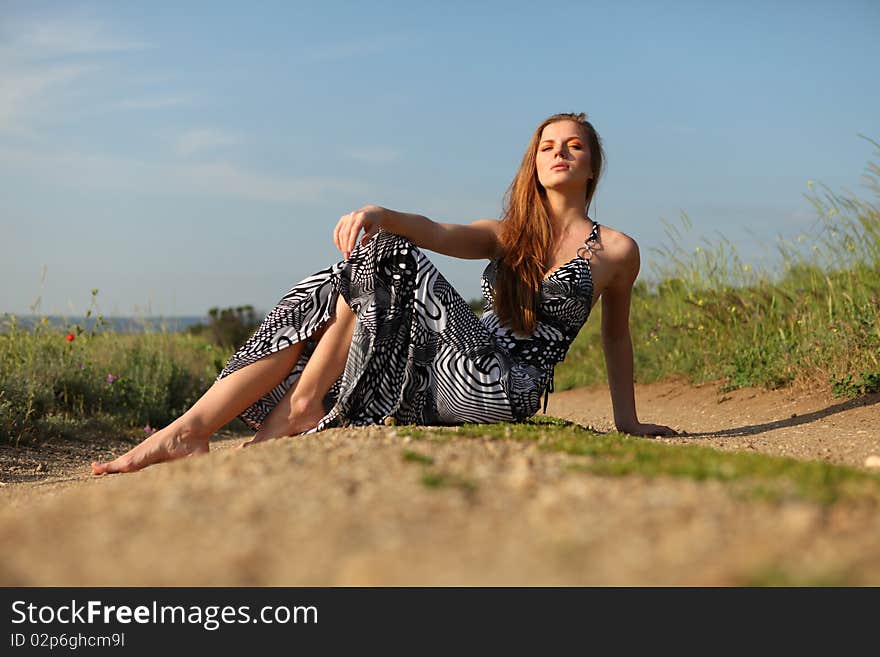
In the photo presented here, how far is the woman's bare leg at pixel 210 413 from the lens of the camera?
11.9 feet

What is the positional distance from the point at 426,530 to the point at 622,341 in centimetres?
307

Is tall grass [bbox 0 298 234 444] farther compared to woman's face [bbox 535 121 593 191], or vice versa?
tall grass [bbox 0 298 234 444]

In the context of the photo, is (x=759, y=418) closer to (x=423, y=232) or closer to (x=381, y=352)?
(x=423, y=232)

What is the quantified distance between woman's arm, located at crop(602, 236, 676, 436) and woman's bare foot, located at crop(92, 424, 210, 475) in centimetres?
219

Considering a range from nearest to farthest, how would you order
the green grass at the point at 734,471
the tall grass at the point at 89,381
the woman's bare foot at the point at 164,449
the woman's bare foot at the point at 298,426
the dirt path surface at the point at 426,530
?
1. the dirt path surface at the point at 426,530
2. the green grass at the point at 734,471
3. the woman's bare foot at the point at 164,449
4. the woman's bare foot at the point at 298,426
5. the tall grass at the point at 89,381

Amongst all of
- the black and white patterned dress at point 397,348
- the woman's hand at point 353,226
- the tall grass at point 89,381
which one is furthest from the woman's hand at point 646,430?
the tall grass at point 89,381

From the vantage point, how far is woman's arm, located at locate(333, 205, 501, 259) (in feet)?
12.2

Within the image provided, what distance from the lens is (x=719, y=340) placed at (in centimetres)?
733

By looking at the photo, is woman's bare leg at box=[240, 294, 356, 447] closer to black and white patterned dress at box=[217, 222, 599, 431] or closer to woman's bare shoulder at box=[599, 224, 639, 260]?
black and white patterned dress at box=[217, 222, 599, 431]

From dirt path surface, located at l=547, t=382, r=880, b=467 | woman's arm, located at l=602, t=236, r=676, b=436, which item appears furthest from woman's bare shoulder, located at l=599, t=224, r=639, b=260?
dirt path surface, located at l=547, t=382, r=880, b=467

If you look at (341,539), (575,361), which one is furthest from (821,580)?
(575,361)

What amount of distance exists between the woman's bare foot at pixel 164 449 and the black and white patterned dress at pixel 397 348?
12.3 inches

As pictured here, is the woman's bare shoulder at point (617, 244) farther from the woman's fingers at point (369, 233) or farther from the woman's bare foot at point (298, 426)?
the woman's bare foot at point (298, 426)
